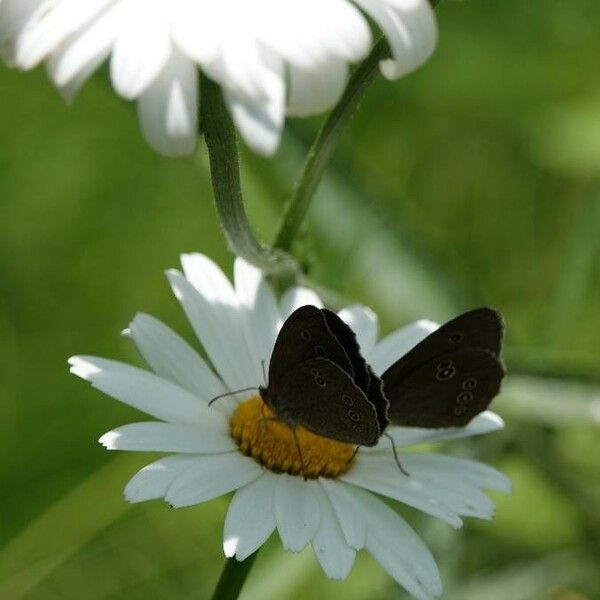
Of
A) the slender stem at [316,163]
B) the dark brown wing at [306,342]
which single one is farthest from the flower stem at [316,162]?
the dark brown wing at [306,342]

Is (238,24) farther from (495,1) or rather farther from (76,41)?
(495,1)

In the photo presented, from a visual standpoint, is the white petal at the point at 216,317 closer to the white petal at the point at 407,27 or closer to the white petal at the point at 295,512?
the white petal at the point at 295,512

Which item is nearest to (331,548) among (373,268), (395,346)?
(395,346)

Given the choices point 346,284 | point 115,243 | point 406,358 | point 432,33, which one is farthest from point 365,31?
point 115,243

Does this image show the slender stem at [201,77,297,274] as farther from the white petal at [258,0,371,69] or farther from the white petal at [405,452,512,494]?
the white petal at [405,452,512,494]

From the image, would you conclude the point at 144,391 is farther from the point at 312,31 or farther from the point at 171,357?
the point at 312,31
